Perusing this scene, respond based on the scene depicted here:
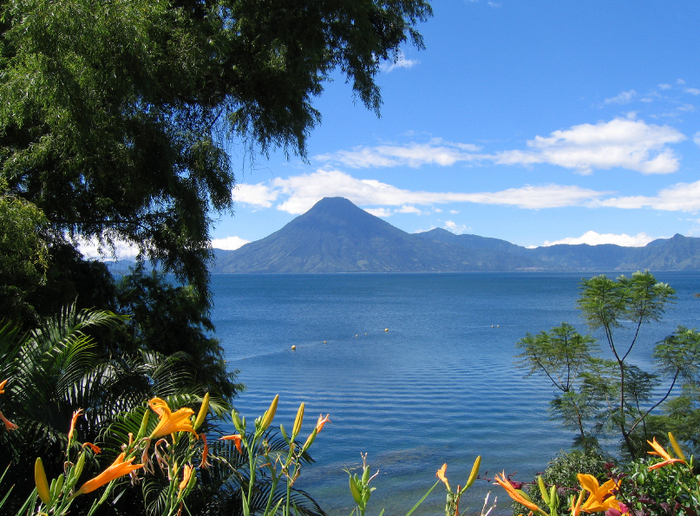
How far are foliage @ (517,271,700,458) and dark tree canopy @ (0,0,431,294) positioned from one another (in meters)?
5.61

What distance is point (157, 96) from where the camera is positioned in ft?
21.2

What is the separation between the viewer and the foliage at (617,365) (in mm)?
8750

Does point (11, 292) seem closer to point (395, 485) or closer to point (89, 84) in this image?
point (89, 84)

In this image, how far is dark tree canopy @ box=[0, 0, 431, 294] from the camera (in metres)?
5.20

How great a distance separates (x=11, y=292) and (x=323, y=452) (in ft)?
26.6

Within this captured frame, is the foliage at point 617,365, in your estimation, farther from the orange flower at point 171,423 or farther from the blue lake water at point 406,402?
the orange flower at point 171,423

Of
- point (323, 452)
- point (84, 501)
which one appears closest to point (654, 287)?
point (323, 452)

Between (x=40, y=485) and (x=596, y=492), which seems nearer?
(x=40, y=485)

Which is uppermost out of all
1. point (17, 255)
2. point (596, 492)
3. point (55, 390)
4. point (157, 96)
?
point (157, 96)

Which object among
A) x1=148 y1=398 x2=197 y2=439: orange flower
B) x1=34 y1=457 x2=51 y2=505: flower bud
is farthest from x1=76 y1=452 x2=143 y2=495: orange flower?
x1=148 y1=398 x2=197 y2=439: orange flower

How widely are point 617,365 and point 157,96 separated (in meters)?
9.22

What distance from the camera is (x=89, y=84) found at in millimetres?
5414

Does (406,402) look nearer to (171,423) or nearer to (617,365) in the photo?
(617,365)

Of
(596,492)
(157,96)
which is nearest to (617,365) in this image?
(157,96)
